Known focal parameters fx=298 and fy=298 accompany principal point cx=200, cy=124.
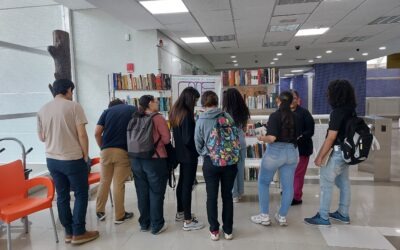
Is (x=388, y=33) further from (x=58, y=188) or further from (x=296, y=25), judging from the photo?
(x=58, y=188)

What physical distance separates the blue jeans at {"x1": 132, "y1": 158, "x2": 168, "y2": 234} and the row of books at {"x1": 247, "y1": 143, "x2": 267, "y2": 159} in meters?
1.87

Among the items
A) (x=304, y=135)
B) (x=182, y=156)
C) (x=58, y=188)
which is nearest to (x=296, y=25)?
(x=304, y=135)

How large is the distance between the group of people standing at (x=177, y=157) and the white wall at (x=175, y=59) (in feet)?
11.1

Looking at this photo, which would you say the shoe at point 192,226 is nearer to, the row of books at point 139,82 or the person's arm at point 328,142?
the person's arm at point 328,142

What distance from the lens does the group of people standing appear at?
8.92 ft

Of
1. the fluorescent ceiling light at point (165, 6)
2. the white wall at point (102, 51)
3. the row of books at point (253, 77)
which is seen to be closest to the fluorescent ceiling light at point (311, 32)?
the row of books at point (253, 77)

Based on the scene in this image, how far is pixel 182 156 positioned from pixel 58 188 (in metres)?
1.21

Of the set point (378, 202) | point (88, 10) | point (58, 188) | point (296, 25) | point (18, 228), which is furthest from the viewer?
point (296, 25)

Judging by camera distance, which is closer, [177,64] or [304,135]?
[304,135]

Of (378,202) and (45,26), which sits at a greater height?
(45,26)

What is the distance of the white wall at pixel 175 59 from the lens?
255 inches

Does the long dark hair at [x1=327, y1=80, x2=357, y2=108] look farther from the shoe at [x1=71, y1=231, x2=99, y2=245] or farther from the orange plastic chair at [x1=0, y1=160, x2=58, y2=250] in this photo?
the orange plastic chair at [x1=0, y1=160, x2=58, y2=250]

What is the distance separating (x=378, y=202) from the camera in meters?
3.87

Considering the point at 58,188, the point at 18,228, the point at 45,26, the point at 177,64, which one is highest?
the point at 45,26
